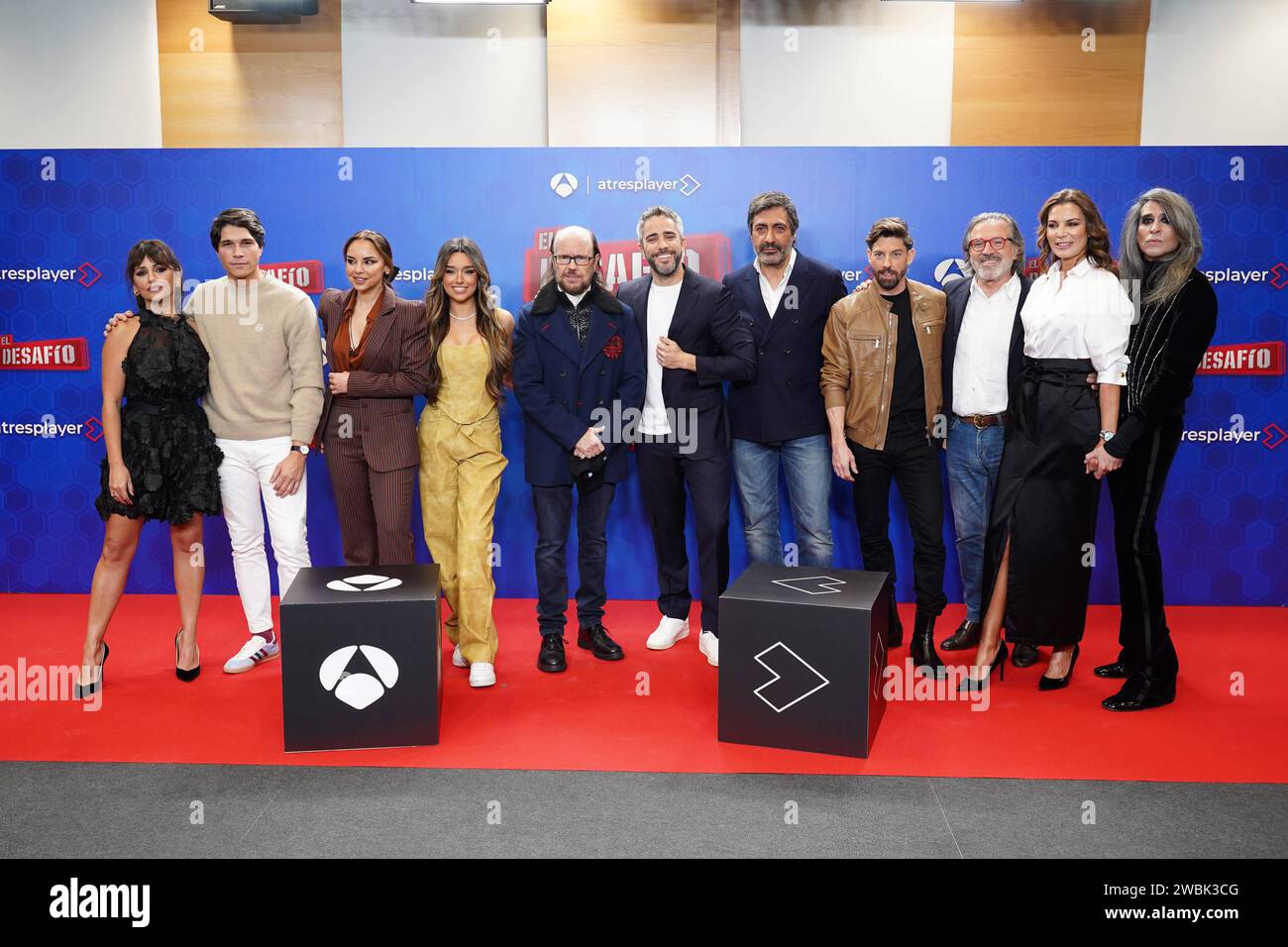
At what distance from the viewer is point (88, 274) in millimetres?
4879

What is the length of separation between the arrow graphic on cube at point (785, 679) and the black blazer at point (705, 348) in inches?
41.5

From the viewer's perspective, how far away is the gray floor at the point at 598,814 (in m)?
2.51

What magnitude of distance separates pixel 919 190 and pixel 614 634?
2496mm

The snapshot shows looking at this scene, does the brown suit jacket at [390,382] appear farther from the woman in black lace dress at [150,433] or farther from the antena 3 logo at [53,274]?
the antena 3 logo at [53,274]

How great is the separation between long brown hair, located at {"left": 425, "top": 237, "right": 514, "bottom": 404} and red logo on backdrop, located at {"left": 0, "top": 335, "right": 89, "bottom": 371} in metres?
2.26

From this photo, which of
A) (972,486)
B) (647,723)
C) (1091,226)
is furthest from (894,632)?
(1091,226)

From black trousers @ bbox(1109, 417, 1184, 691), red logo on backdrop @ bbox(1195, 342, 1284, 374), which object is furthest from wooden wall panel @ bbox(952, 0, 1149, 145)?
black trousers @ bbox(1109, 417, 1184, 691)

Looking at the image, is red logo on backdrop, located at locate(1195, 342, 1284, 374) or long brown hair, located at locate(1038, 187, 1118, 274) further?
red logo on backdrop, located at locate(1195, 342, 1284, 374)

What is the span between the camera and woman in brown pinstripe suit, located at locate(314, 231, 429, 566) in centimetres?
372

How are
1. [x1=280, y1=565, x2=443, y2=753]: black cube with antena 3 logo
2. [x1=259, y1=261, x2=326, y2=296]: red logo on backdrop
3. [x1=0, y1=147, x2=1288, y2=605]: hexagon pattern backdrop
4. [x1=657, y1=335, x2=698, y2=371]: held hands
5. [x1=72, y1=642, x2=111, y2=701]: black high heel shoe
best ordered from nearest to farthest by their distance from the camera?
[x1=280, y1=565, x2=443, y2=753]: black cube with antena 3 logo, [x1=72, y1=642, x2=111, y2=701]: black high heel shoe, [x1=657, y1=335, x2=698, y2=371]: held hands, [x1=0, y1=147, x2=1288, y2=605]: hexagon pattern backdrop, [x1=259, y1=261, x2=326, y2=296]: red logo on backdrop

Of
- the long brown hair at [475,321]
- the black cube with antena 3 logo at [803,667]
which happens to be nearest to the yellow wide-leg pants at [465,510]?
the long brown hair at [475,321]

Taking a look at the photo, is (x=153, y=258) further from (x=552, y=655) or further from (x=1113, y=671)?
(x=1113, y=671)

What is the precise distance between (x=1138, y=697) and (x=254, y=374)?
3.35 meters

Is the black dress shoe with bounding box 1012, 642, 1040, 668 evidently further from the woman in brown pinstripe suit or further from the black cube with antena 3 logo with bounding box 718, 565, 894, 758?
the woman in brown pinstripe suit
